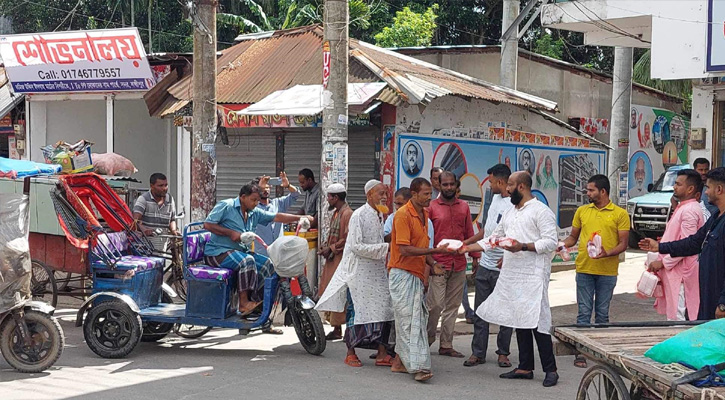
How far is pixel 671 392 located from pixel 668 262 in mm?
3592

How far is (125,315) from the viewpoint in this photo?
7910 mm

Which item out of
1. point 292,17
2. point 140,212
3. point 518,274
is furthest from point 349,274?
point 292,17

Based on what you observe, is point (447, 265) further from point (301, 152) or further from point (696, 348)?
point (301, 152)

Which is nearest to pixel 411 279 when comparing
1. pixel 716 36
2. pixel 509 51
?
pixel 716 36

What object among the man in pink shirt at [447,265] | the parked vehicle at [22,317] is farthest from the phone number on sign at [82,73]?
the man in pink shirt at [447,265]

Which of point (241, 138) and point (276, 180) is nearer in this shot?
point (276, 180)

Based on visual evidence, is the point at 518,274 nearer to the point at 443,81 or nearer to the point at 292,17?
the point at 443,81

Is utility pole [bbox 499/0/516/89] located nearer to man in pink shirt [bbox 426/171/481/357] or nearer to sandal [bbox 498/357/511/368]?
man in pink shirt [bbox 426/171/481/357]

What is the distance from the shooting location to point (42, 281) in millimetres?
9602

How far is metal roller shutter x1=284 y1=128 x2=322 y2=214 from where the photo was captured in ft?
41.2

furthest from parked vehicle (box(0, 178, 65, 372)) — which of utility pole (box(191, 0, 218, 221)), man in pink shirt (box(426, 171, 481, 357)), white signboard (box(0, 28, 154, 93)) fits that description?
white signboard (box(0, 28, 154, 93))

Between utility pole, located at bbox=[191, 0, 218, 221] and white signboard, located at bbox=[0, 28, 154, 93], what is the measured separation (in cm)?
409

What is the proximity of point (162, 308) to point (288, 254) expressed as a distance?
1437 mm

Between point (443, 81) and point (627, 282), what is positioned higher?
point (443, 81)
